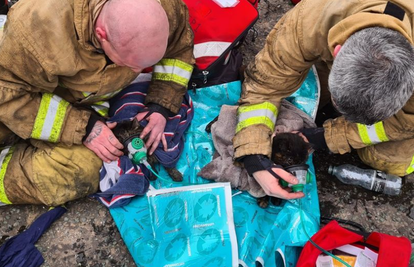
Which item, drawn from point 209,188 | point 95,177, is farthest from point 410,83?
point 95,177

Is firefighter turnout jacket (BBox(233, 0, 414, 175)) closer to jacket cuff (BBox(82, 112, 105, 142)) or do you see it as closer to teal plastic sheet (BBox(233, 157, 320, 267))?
teal plastic sheet (BBox(233, 157, 320, 267))

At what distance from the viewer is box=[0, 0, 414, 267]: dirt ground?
254cm

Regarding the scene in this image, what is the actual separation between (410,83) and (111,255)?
196 centimetres

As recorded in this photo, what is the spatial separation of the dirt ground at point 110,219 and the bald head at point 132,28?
46.7 inches

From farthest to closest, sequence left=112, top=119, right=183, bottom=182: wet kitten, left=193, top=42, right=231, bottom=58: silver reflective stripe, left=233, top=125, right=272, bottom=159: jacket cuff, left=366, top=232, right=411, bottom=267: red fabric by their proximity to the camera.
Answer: left=193, top=42, right=231, bottom=58: silver reflective stripe < left=112, top=119, right=183, bottom=182: wet kitten < left=233, top=125, right=272, bottom=159: jacket cuff < left=366, top=232, right=411, bottom=267: red fabric

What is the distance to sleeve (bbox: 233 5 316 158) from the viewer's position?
7.83ft

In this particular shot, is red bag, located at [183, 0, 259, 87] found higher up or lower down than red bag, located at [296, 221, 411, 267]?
higher up

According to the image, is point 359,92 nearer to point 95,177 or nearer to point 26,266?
point 95,177

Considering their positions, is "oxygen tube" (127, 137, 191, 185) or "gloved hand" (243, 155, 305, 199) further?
"oxygen tube" (127, 137, 191, 185)

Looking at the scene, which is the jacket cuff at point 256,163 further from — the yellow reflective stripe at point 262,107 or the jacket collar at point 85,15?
the jacket collar at point 85,15

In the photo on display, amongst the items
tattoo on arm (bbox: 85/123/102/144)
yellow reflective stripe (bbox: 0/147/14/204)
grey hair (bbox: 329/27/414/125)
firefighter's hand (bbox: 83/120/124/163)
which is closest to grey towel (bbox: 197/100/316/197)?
firefighter's hand (bbox: 83/120/124/163)

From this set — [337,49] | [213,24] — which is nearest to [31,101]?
[213,24]

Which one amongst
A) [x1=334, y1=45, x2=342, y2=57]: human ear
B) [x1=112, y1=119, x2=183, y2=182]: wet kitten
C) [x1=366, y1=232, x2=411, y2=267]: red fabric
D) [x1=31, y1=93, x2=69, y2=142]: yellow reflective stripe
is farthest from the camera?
[x1=112, y1=119, x2=183, y2=182]: wet kitten

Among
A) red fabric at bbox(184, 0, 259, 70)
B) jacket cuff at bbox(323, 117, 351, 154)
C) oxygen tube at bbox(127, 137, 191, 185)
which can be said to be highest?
red fabric at bbox(184, 0, 259, 70)
